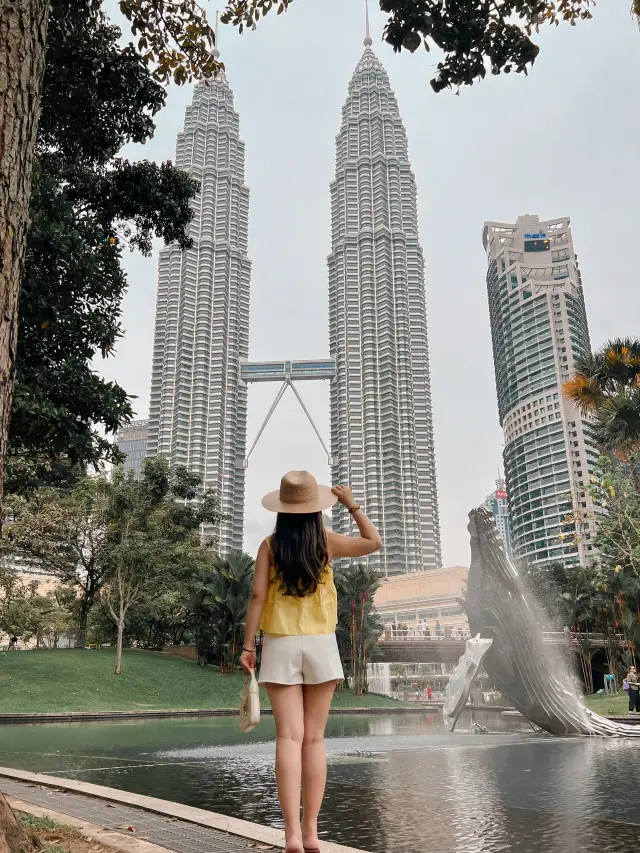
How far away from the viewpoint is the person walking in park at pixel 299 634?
3.10m

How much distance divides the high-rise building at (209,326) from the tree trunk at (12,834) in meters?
75.0

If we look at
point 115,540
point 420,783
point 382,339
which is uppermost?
point 382,339

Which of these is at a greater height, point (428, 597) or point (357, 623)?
point (428, 597)

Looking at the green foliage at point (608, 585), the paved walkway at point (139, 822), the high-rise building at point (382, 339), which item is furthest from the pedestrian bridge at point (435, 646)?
the high-rise building at point (382, 339)

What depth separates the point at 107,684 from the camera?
27.7 metres

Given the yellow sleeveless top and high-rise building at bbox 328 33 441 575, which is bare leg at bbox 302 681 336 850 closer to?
the yellow sleeveless top

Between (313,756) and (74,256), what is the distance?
10212mm

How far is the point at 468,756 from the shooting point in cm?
986

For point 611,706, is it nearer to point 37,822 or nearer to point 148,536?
point 148,536

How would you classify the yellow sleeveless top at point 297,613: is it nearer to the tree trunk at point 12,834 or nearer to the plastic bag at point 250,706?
the plastic bag at point 250,706

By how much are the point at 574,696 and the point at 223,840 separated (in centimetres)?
1214

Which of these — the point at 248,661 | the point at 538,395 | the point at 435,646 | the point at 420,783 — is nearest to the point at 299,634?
the point at 248,661

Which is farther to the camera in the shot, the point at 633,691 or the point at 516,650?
the point at 633,691

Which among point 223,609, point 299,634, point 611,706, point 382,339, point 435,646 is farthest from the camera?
point 382,339
